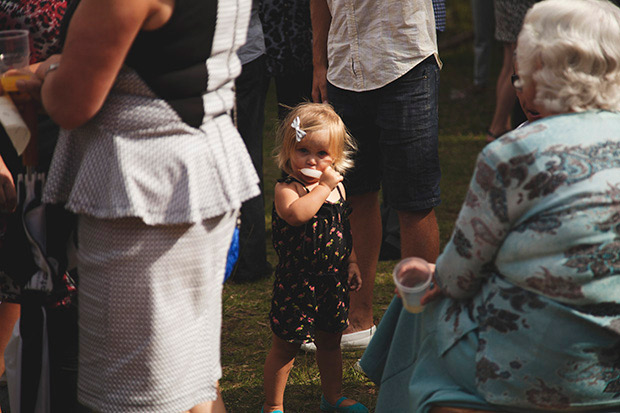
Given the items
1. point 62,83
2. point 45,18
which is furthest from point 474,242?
point 45,18

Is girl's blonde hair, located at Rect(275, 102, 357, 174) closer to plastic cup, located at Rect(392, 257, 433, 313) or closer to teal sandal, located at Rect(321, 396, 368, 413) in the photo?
plastic cup, located at Rect(392, 257, 433, 313)

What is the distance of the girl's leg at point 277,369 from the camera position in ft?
8.56

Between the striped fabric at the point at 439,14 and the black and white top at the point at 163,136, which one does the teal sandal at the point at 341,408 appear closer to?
the black and white top at the point at 163,136

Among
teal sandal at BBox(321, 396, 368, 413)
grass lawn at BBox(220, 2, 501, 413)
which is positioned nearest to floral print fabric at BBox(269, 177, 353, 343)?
teal sandal at BBox(321, 396, 368, 413)

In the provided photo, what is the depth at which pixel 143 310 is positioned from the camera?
184 centimetres

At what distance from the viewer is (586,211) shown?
176cm

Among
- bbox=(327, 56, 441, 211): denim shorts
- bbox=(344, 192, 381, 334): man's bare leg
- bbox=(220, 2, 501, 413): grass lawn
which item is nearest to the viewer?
bbox=(327, 56, 441, 211): denim shorts

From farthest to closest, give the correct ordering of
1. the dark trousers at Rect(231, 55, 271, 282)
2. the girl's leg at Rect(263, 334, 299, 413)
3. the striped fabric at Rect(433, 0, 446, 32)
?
the dark trousers at Rect(231, 55, 271, 282), the striped fabric at Rect(433, 0, 446, 32), the girl's leg at Rect(263, 334, 299, 413)

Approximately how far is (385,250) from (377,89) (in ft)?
5.30

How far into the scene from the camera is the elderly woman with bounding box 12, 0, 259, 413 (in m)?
1.70

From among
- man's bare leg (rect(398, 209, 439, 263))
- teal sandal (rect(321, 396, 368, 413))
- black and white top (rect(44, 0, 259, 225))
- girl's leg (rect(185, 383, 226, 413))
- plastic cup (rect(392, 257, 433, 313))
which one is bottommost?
teal sandal (rect(321, 396, 368, 413))

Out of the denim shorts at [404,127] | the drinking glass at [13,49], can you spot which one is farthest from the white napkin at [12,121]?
the denim shorts at [404,127]

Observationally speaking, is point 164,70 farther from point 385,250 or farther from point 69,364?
point 385,250

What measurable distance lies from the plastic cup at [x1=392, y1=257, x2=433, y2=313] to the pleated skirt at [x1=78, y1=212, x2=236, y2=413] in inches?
20.2
